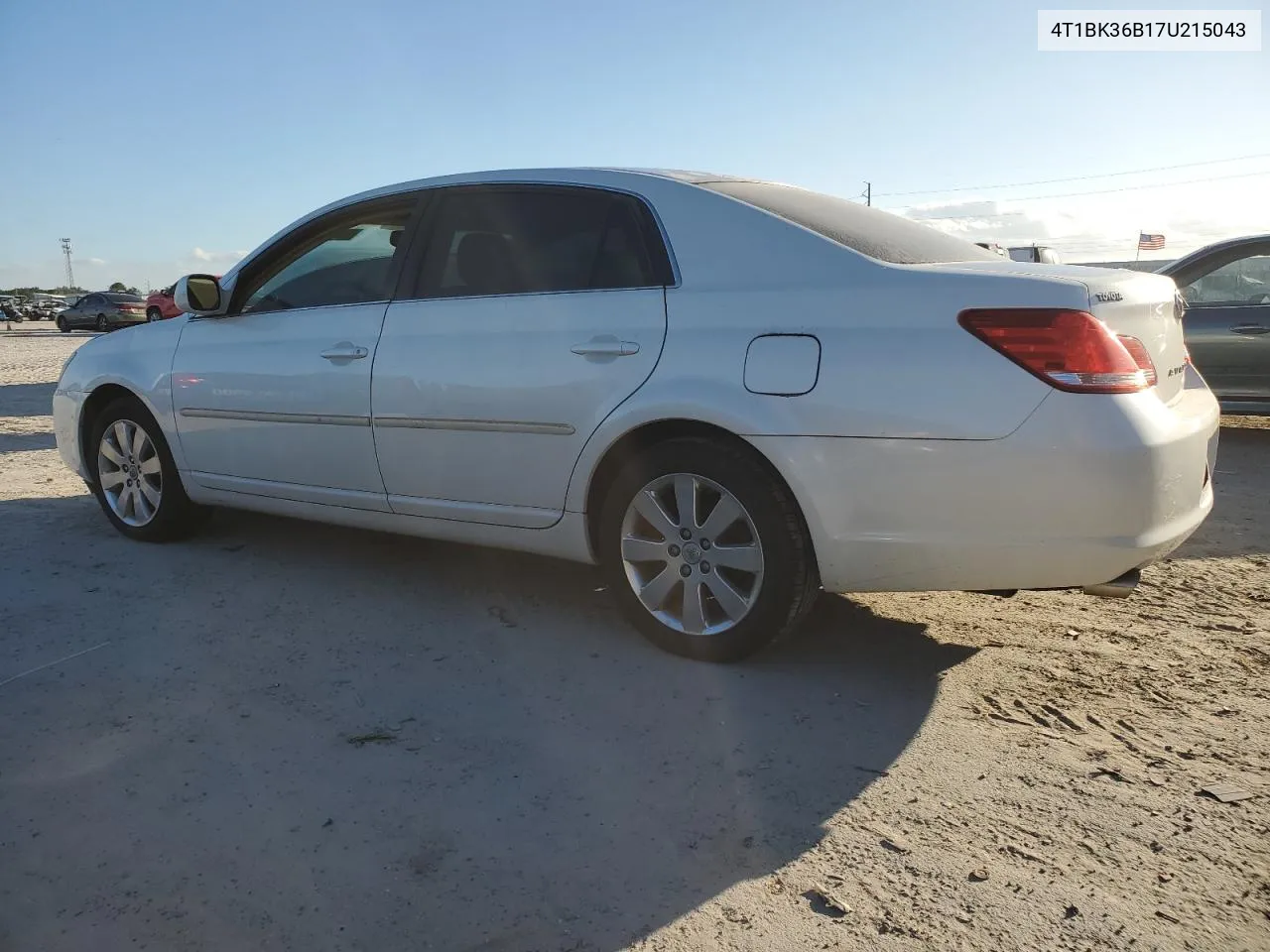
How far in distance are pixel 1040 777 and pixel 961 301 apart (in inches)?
50.8

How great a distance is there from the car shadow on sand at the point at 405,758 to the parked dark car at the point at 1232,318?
5364mm

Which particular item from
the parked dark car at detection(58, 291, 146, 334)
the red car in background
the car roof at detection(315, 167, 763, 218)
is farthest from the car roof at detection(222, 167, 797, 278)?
the parked dark car at detection(58, 291, 146, 334)

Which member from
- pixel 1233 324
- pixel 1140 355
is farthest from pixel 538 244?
pixel 1233 324

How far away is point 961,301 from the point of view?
279cm

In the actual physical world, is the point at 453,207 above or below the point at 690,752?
above

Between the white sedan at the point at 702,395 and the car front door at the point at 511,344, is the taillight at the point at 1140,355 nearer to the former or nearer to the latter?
the white sedan at the point at 702,395

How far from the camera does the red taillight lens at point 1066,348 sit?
2.66 metres

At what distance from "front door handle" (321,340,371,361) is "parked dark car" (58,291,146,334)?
3537cm

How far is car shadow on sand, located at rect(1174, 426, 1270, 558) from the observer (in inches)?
183

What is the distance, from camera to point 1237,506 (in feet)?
18.0

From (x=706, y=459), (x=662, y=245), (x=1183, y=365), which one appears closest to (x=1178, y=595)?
(x=1183, y=365)

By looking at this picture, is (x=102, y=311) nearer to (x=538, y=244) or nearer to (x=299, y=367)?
(x=299, y=367)

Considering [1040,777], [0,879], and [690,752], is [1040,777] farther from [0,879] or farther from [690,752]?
[0,879]

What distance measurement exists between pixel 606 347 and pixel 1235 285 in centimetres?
643
